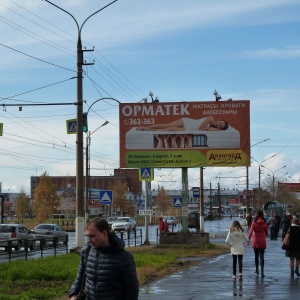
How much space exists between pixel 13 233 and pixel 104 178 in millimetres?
150496

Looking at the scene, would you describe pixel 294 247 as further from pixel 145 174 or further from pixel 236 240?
pixel 145 174

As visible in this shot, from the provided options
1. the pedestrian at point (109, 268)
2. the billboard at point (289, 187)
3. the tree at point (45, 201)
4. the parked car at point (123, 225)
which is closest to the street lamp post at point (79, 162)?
the pedestrian at point (109, 268)

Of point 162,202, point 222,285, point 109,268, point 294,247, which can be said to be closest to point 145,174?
point 294,247

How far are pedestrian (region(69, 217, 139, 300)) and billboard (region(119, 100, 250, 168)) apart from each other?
29033 millimetres

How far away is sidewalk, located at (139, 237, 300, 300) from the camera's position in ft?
52.7

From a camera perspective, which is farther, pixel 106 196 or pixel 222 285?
pixel 106 196

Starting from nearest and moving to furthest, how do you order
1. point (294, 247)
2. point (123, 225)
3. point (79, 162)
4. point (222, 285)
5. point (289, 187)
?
point (222, 285) → point (294, 247) → point (79, 162) → point (123, 225) → point (289, 187)

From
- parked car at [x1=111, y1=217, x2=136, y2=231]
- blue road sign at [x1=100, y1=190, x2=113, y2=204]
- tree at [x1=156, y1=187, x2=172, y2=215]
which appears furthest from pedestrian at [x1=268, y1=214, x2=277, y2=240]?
tree at [x1=156, y1=187, x2=172, y2=215]

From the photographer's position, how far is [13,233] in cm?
3934

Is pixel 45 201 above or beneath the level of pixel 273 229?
above

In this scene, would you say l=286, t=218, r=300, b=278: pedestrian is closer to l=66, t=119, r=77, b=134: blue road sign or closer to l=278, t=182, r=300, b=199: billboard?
l=66, t=119, r=77, b=134: blue road sign

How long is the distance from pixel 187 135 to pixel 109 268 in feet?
95.9

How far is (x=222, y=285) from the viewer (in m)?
18.3

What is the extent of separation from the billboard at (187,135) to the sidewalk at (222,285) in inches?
476
